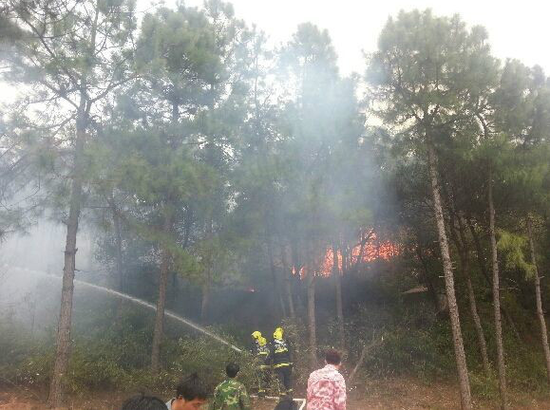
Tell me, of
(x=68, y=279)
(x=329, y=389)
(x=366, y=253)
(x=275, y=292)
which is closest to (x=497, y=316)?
(x=329, y=389)

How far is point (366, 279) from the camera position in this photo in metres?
23.5

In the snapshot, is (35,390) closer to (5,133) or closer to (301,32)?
(5,133)

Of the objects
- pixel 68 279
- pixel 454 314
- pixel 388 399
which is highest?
pixel 68 279

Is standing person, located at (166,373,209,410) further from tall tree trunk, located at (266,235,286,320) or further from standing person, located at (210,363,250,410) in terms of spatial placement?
tall tree trunk, located at (266,235,286,320)

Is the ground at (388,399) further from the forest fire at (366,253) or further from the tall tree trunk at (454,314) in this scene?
the forest fire at (366,253)

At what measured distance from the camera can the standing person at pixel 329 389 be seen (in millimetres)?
5199

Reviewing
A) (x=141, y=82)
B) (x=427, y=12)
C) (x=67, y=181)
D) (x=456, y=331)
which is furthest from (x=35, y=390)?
(x=427, y=12)

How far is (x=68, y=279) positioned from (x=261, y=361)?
19.8 ft

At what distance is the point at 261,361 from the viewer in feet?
42.5

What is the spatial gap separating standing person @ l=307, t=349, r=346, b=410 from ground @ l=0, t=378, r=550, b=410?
26.2 feet

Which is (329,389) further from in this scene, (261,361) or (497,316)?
(497,316)

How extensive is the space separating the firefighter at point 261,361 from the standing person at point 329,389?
678 centimetres

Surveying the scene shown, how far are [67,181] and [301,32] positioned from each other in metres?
11.0

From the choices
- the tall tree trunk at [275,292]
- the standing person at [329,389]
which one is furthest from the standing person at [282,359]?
the tall tree trunk at [275,292]
